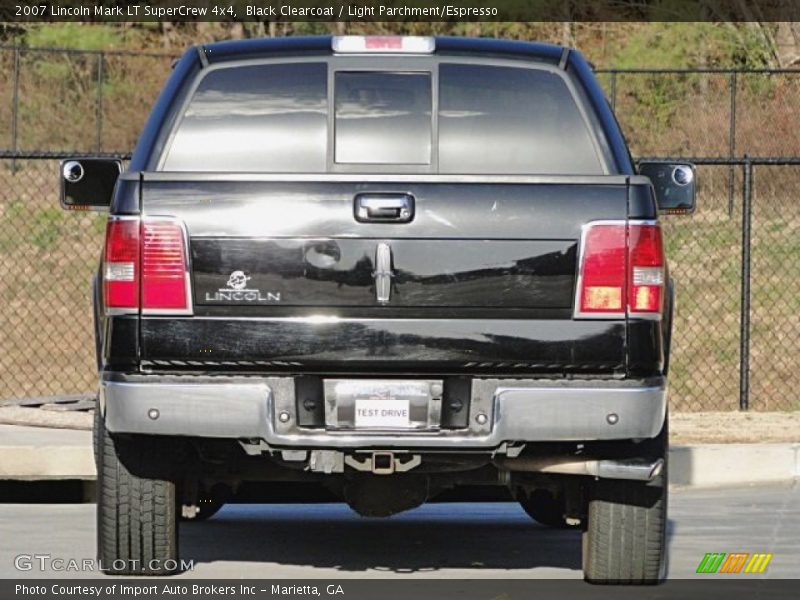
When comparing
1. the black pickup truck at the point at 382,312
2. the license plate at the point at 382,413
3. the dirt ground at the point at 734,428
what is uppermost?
the black pickup truck at the point at 382,312

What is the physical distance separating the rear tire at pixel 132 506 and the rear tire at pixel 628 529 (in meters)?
1.61

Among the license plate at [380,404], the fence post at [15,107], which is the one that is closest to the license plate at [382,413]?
the license plate at [380,404]

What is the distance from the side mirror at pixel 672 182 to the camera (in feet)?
27.1

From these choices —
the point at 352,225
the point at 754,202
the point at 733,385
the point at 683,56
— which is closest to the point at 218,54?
the point at 352,225

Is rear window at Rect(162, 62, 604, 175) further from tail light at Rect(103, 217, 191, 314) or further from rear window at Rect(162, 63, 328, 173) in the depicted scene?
tail light at Rect(103, 217, 191, 314)

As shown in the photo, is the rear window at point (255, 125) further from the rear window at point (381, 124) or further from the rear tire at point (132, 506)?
the rear tire at point (132, 506)

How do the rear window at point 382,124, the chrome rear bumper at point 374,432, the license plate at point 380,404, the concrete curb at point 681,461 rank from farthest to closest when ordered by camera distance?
the concrete curb at point 681,461
the rear window at point 382,124
the license plate at point 380,404
the chrome rear bumper at point 374,432

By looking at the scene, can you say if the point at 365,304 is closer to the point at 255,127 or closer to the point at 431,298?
the point at 431,298

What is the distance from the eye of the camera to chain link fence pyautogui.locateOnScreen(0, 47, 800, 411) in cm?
2236

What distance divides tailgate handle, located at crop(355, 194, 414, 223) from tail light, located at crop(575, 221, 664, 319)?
629mm

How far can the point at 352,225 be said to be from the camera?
7.10m

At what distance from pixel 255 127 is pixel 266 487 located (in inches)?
113

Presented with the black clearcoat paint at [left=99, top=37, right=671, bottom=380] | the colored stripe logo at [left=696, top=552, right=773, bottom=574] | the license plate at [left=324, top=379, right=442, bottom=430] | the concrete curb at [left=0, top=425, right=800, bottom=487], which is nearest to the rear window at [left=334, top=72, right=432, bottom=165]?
the black clearcoat paint at [left=99, top=37, right=671, bottom=380]

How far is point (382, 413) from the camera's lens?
279 inches
